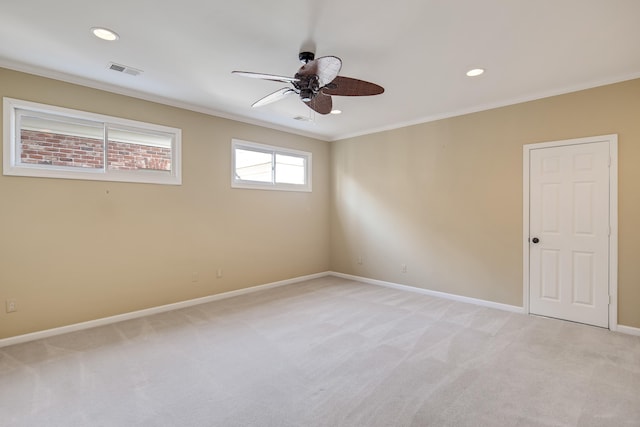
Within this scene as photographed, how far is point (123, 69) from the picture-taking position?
314 cm

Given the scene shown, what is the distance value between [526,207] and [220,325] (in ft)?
13.1

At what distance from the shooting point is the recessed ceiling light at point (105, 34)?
245 cm

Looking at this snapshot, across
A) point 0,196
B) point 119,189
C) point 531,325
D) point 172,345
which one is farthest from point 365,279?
point 0,196

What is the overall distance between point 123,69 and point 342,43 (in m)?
2.25

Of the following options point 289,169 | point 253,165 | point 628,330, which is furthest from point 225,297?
point 628,330

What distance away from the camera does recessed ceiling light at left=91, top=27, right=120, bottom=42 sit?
2451 mm

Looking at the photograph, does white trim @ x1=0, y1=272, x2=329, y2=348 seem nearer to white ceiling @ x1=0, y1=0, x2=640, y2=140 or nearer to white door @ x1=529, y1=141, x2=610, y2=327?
white ceiling @ x1=0, y1=0, x2=640, y2=140

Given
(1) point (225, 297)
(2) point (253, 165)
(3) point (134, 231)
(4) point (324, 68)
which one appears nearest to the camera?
(4) point (324, 68)

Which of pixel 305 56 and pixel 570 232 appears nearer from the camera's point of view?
pixel 305 56

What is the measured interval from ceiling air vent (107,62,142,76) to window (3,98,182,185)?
68 cm

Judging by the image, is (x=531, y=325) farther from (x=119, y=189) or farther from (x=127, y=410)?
(x=119, y=189)

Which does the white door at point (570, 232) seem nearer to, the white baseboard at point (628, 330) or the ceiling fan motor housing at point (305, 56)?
the white baseboard at point (628, 330)

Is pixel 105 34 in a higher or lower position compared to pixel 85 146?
higher

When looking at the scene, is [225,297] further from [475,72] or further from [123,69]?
[475,72]
